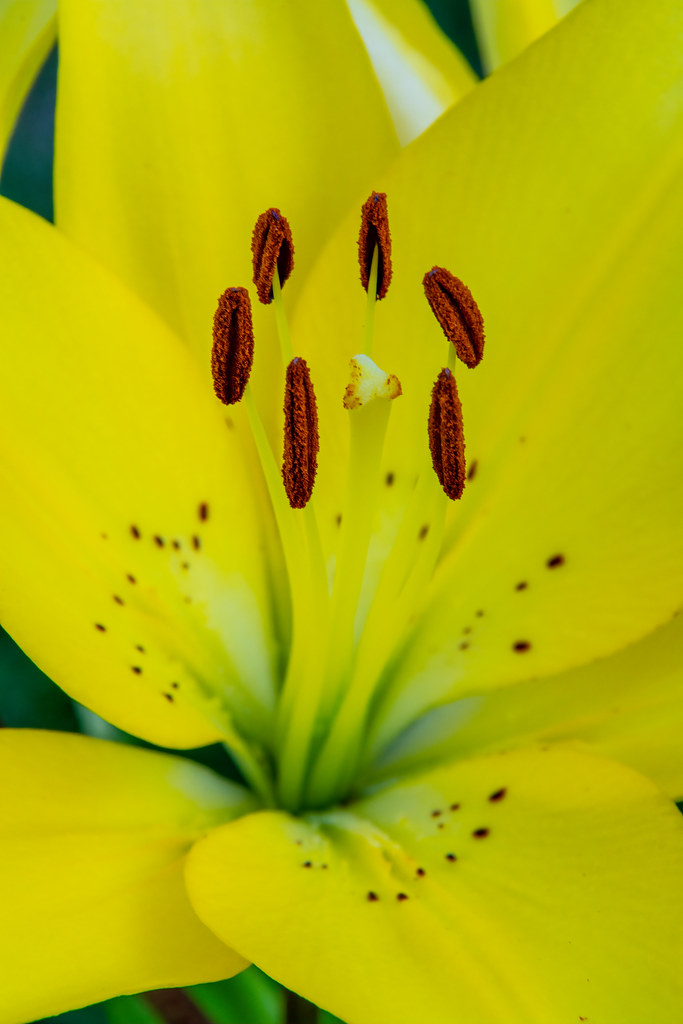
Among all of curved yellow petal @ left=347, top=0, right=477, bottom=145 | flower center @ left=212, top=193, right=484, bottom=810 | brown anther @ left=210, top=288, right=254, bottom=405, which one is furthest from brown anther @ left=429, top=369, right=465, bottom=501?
curved yellow petal @ left=347, top=0, right=477, bottom=145

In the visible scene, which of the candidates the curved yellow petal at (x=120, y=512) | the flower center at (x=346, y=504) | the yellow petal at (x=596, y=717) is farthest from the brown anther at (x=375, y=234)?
the yellow petal at (x=596, y=717)

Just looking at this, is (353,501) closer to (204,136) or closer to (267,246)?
(267,246)

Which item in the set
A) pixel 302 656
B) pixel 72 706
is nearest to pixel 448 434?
pixel 302 656

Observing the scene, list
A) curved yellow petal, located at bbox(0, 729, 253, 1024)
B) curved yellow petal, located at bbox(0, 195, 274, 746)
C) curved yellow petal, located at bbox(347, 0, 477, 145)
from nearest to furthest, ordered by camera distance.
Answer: curved yellow petal, located at bbox(0, 729, 253, 1024)
curved yellow petal, located at bbox(0, 195, 274, 746)
curved yellow petal, located at bbox(347, 0, 477, 145)

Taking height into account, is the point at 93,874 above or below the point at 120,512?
below

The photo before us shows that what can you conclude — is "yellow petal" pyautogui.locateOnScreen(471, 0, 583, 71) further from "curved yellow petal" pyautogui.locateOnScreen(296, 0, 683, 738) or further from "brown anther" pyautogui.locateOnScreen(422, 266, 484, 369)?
"brown anther" pyautogui.locateOnScreen(422, 266, 484, 369)

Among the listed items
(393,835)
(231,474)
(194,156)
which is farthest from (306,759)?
(194,156)
